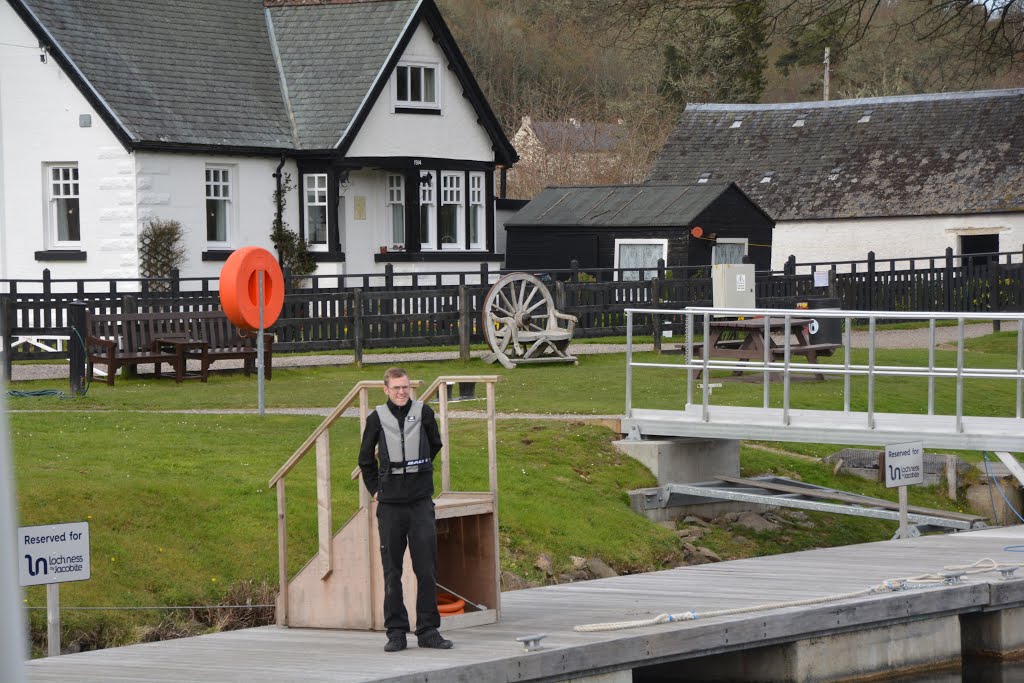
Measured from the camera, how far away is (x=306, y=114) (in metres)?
35.8

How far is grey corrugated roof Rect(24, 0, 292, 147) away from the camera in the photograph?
32.7 m

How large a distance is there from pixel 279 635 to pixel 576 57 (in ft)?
230

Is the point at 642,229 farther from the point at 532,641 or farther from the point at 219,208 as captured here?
the point at 532,641

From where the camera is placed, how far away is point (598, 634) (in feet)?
32.1

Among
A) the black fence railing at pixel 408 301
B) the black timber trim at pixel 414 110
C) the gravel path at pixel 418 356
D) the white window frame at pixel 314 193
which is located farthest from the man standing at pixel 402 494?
the black timber trim at pixel 414 110

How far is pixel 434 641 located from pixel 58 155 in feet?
84.9

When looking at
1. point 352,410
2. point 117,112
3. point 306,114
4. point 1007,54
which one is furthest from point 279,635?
point 306,114

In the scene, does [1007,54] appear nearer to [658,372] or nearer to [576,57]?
[658,372]

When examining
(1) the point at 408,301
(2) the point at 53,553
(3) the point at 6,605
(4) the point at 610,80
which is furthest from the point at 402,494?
(4) the point at 610,80

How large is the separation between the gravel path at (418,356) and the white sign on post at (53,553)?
600 inches

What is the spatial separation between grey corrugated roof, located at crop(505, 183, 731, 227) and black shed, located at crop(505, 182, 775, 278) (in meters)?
0.02

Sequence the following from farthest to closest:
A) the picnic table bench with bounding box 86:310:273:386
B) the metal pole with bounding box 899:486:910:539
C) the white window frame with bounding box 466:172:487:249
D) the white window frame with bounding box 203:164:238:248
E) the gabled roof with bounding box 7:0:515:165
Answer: the white window frame with bounding box 466:172:487:249 < the white window frame with bounding box 203:164:238:248 < the gabled roof with bounding box 7:0:515:165 < the picnic table bench with bounding box 86:310:273:386 < the metal pole with bounding box 899:486:910:539

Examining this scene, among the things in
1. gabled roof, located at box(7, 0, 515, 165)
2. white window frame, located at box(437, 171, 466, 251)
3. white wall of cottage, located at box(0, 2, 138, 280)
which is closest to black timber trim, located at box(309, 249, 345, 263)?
gabled roof, located at box(7, 0, 515, 165)

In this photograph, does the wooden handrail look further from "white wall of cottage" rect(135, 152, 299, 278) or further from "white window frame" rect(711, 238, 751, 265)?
"white window frame" rect(711, 238, 751, 265)
